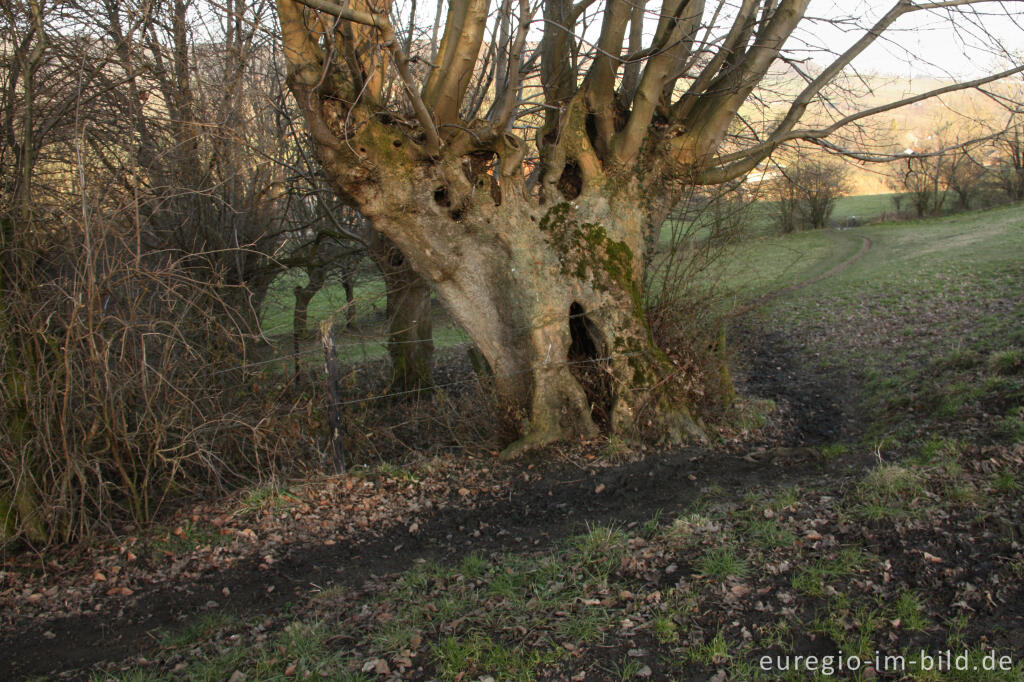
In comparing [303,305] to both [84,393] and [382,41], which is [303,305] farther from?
[382,41]

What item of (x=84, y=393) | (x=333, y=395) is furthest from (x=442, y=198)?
(x=84, y=393)

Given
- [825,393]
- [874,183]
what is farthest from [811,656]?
[874,183]

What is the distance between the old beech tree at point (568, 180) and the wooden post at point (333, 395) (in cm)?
120

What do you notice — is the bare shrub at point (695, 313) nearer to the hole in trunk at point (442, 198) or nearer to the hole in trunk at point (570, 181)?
the hole in trunk at point (570, 181)

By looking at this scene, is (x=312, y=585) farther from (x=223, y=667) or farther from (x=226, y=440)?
(x=226, y=440)

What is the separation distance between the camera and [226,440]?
6.90 metres

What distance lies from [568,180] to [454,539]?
14.1ft

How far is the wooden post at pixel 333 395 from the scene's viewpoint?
6.78m

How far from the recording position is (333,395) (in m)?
6.86

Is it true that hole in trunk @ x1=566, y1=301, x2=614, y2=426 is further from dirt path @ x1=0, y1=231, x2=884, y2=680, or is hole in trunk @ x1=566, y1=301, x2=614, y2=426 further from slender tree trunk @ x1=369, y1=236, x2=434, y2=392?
slender tree trunk @ x1=369, y1=236, x2=434, y2=392

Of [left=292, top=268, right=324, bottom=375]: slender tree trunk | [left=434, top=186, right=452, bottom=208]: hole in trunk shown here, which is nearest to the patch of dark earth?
[left=434, top=186, right=452, bottom=208]: hole in trunk

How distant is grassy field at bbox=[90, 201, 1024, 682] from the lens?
3.66 meters

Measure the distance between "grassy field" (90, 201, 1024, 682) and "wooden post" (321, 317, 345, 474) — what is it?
2082 millimetres

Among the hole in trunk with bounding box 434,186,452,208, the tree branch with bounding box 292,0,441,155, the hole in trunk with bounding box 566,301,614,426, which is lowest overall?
the hole in trunk with bounding box 566,301,614,426
